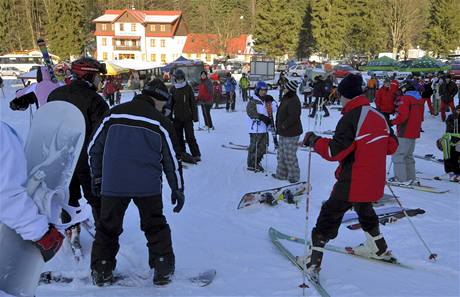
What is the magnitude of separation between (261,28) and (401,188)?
54.3 metres

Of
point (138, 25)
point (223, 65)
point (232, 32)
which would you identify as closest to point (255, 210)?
point (223, 65)

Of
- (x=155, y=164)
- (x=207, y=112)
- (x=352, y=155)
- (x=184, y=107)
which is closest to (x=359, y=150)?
(x=352, y=155)

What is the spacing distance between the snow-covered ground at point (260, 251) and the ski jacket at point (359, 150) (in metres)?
0.86

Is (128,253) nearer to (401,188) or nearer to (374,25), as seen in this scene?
(401,188)

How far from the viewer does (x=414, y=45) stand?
79312 mm

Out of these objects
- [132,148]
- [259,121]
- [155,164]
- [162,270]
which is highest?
[132,148]

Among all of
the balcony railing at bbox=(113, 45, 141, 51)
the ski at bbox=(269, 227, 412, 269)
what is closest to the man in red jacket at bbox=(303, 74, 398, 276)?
the ski at bbox=(269, 227, 412, 269)

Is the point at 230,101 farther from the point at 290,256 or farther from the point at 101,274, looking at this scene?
the point at 101,274

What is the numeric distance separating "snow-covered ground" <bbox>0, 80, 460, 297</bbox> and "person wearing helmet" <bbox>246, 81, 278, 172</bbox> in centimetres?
74

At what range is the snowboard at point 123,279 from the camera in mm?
3822

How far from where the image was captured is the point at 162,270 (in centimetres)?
379

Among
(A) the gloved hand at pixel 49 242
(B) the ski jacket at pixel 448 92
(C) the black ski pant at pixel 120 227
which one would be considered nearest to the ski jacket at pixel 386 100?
(B) the ski jacket at pixel 448 92

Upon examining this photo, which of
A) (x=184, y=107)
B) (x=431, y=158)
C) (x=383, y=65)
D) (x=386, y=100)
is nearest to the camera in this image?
(x=184, y=107)

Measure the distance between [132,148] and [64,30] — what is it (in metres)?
58.0
